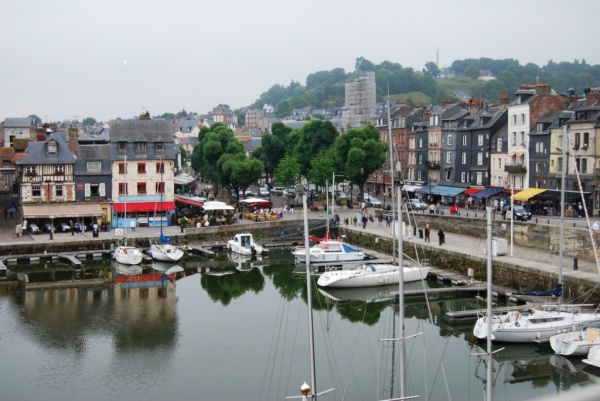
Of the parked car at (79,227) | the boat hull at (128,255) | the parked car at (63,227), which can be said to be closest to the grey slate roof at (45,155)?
the parked car at (63,227)

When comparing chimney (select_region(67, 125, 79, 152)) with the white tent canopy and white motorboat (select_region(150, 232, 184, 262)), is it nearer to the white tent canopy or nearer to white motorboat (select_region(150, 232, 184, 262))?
the white tent canopy

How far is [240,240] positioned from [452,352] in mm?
23947

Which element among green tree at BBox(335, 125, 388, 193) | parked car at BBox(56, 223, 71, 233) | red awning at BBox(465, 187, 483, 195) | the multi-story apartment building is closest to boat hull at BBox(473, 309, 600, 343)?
the multi-story apartment building

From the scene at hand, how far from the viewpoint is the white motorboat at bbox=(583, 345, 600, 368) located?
73.6 feet

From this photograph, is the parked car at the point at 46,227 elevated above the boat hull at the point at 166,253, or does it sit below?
above

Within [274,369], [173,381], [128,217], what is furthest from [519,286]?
[128,217]

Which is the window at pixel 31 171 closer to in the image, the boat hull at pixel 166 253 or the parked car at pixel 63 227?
the parked car at pixel 63 227

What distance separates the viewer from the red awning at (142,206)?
5138 cm

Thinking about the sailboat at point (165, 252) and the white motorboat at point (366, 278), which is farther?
the sailboat at point (165, 252)

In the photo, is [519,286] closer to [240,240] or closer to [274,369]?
[274,369]

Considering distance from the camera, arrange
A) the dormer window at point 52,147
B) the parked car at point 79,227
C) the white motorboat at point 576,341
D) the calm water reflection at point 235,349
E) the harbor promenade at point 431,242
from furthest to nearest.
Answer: the dormer window at point 52,147 → the parked car at point 79,227 → the harbor promenade at point 431,242 → the white motorboat at point 576,341 → the calm water reflection at point 235,349

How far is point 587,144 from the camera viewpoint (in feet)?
155

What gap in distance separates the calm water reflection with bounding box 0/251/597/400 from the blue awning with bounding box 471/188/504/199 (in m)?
23.5

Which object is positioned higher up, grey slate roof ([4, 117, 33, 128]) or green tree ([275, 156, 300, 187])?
grey slate roof ([4, 117, 33, 128])
